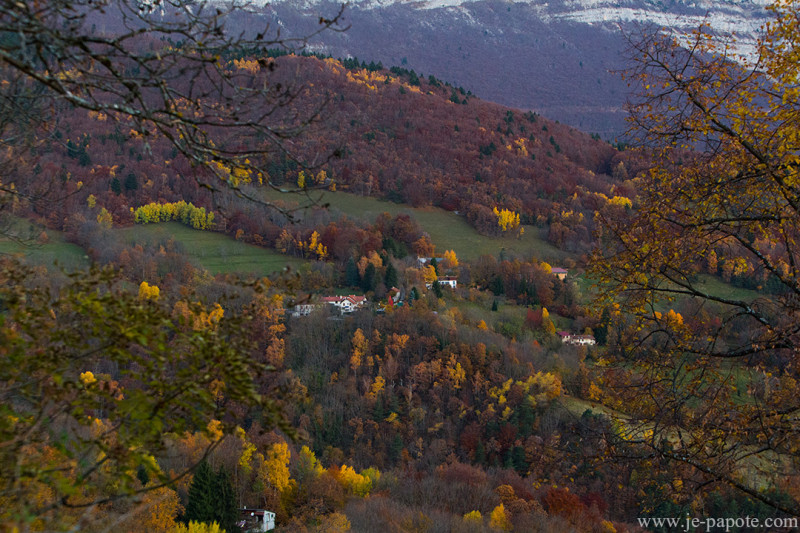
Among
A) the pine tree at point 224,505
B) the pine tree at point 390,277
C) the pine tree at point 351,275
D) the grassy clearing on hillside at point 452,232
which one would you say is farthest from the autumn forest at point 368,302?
the grassy clearing on hillside at point 452,232

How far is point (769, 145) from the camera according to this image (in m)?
5.56

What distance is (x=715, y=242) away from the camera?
598cm


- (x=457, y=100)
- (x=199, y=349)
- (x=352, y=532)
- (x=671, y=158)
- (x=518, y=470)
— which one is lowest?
(x=518, y=470)

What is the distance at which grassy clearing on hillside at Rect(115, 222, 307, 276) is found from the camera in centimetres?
5988

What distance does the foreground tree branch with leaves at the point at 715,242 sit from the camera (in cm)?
538

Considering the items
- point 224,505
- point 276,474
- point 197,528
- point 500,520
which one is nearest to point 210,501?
point 224,505

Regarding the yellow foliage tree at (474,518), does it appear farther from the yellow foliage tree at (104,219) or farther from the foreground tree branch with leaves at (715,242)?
the yellow foliage tree at (104,219)

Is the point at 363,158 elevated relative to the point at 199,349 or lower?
lower

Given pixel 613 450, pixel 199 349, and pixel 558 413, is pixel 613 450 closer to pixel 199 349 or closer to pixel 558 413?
pixel 199 349

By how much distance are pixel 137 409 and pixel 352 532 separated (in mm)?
25435

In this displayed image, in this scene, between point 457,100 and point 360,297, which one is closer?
point 360,297

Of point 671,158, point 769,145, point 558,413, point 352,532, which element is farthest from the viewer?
point 558,413

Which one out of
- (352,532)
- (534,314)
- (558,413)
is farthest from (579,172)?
(352,532)

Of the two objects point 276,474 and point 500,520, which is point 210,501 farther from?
point 500,520
